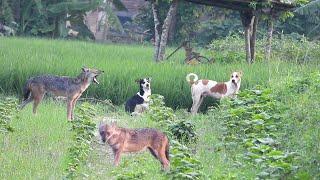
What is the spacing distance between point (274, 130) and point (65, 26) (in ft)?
80.9

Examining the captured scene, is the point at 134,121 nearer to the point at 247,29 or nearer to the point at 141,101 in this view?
the point at 141,101

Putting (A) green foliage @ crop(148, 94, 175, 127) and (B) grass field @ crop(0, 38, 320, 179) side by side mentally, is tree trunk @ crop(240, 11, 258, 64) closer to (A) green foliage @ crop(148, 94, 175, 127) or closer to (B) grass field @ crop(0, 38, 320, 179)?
(B) grass field @ crop(0, 38, 320, 179)

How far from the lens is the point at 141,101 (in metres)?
13.5

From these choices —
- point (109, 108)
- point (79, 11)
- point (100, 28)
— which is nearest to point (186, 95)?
point (109, 108)

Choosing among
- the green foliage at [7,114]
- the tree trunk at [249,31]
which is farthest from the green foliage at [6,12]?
the green foliage at [7,114]

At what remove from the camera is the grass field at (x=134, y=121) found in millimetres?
8188

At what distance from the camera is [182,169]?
7.04m

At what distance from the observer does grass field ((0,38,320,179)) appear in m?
8.19

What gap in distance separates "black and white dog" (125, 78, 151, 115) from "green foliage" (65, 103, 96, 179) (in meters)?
2.53

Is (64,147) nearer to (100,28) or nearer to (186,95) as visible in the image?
(186,95)

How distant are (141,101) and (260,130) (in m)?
4.01

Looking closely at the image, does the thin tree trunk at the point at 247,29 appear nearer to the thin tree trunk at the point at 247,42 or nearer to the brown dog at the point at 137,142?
the thin tree trunk at the point at 247,42

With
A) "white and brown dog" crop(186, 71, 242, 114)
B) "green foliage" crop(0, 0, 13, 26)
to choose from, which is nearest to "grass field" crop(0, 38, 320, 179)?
"white and brown dog" crop(186, 71, 242, 114)

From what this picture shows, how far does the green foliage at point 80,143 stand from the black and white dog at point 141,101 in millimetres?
2527
